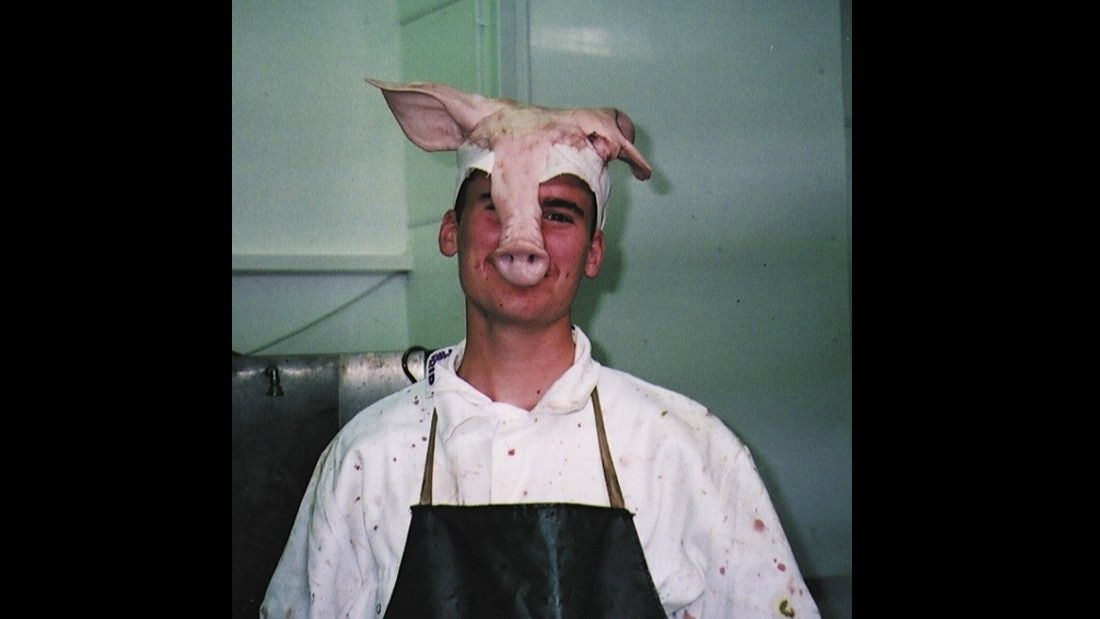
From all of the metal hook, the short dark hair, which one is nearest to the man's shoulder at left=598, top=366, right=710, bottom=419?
the short dark hair

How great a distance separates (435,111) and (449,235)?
19 centimetres

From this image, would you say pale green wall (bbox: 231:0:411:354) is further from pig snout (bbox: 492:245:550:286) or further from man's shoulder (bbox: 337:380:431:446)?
pig snout (bbox: 492:245:550:286)

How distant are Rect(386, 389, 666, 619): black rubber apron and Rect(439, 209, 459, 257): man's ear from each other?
1.31 feet

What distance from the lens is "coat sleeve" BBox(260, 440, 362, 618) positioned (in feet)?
4.58

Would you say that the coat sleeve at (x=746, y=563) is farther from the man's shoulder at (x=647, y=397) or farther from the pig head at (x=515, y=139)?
the pig head at (x=515, y=139)

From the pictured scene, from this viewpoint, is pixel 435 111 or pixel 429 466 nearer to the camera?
pixel 429 466

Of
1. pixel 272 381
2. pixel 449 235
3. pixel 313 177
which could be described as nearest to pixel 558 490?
pixel 449 235

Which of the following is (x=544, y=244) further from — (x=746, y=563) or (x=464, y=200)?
(x=746, y=563)

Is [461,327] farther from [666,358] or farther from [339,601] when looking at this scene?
[339,601]

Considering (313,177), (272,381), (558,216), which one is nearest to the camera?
(558,216)

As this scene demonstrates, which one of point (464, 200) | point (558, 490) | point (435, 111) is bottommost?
point (558, 490)

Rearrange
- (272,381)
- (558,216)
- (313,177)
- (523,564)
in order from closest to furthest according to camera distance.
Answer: (523,564), (558,216), (272,381), (313,177)

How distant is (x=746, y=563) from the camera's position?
54.6 inches
